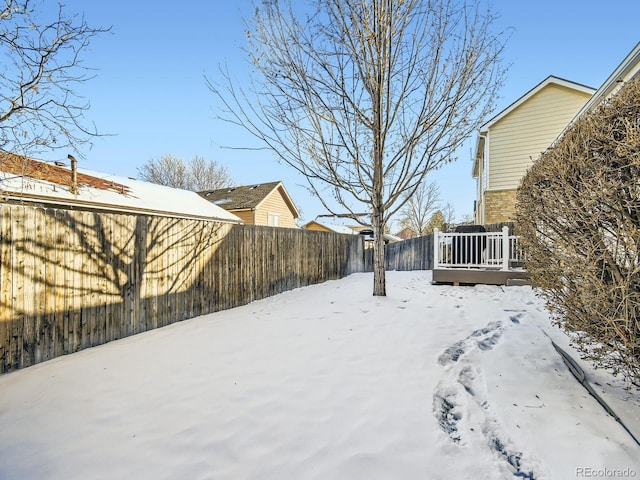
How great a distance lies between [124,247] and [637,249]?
507 cm

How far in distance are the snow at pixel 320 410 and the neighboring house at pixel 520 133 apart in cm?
903

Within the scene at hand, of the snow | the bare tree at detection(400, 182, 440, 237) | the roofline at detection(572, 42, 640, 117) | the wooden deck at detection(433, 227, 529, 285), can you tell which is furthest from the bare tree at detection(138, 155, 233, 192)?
the roofline at detection(572, 42, 640, 117)

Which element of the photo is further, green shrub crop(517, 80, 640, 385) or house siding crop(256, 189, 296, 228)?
house siding crop(256, 189, 296, 228)

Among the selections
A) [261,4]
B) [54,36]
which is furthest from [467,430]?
[261,4]

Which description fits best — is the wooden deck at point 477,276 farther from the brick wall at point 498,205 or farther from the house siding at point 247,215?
the house siding at point 247,215

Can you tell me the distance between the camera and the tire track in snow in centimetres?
165

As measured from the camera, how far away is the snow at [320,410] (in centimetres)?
161

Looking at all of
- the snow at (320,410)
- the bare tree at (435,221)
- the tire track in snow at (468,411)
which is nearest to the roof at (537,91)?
the tire track in snow at (468,411)

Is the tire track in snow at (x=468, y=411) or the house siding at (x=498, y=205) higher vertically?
the house siding at (x=498, y=205)

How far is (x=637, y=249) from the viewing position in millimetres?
1711

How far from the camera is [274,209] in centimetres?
1925

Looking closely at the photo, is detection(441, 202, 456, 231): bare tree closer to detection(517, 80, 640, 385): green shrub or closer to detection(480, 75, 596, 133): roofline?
Answer: detection(480, 75, 596, 133): roofline

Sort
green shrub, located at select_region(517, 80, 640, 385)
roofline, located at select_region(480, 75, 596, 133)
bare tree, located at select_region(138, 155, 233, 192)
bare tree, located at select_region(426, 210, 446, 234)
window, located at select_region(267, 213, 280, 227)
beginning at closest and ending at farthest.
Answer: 1. green shrub, located at select_region(517, 80, 640, 385)
2. roofline, located at select_region(480, 75, 596, 133)
3. window, located at select_region(267, 213, 280, 227)
4. bare tree, located at select_region(426, 210, 446, 234)
5. bare tree, located at select_region(138, 155, 233, 192)

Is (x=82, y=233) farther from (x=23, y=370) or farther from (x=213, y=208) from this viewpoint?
(x=213, y=208)
